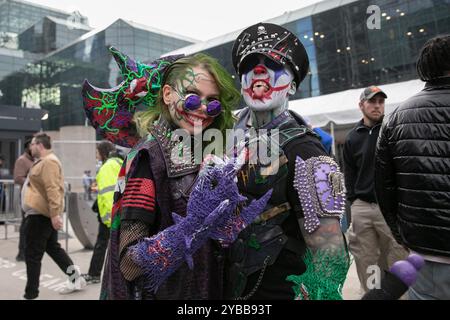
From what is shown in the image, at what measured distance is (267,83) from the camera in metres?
1.40

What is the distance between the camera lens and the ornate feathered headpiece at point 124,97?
1.62m

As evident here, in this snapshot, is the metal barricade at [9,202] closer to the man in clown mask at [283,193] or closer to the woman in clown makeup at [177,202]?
the woman in clown makeup at [177,202]

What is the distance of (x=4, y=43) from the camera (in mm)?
49875

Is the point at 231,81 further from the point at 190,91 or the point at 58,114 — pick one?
the point at 58,114

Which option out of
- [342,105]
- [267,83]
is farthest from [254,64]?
[342,105]

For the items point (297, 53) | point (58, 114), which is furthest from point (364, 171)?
point (58, 114)

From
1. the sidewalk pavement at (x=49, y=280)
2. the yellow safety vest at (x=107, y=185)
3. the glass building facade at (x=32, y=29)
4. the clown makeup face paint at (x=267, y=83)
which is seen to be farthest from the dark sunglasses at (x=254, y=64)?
the glass building facade at (x=32, y=29)

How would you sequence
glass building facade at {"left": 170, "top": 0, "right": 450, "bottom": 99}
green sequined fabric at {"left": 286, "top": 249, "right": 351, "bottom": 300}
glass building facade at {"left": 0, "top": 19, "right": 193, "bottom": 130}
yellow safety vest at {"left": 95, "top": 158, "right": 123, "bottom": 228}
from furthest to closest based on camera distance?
glass building facade at {"left": 0, "top": 19, "right": 193, "bottom": 130} → glass building facade at {"left": 170, "top": 0, "right": 450, "bottom": 99} → yellow safety vest at {"left": 95, "top": 158, "right": 123, "bottom": 228} → green sequined fabric at {"left": 286, "top": 249, "right": 351, "bottom": 300}

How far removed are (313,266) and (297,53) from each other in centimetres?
82

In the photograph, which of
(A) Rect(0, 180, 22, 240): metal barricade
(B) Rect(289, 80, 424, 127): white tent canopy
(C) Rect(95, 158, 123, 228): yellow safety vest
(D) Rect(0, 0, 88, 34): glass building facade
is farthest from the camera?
(D) Rect(0, 0, 88, 34): glass building facade

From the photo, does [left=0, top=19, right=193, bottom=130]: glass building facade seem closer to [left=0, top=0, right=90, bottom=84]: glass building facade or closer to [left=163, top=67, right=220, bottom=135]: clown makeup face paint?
[left=0, top=0, right=90, bottom=84]: glass building facade

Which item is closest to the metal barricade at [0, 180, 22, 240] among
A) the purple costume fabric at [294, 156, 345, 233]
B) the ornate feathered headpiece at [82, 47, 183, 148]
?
the ornate feathered headpiece at [82, 47, 183, 148]

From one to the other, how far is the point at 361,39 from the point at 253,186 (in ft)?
67.1

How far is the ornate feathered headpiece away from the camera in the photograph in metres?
1.62
